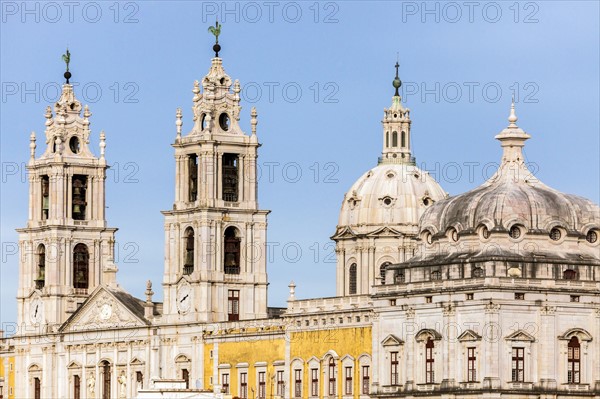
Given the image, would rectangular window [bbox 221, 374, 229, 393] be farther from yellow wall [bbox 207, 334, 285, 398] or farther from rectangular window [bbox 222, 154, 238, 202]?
rectangular window [bbox 222, 154, 238, 202]

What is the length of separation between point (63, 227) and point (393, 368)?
38315 millimetres

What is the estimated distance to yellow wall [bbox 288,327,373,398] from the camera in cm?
14112

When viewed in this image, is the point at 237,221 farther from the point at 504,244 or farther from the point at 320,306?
the point at 504,244

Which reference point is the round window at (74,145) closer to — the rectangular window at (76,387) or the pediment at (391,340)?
the rectangular window at (76,387)

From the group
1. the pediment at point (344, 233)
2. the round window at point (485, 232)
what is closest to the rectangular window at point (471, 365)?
the round window at point (485, 232)

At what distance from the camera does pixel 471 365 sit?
132 m

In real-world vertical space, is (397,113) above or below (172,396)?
above

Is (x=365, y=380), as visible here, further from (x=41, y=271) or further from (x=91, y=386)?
(x=41, y=271)

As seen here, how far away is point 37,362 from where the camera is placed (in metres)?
170

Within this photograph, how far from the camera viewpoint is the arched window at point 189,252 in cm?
15712

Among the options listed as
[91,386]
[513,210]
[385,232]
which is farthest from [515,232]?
[91,386]

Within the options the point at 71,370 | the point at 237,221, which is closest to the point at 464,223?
the point at 237,221

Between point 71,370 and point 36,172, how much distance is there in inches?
525

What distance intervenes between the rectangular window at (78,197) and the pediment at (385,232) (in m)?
19.0
